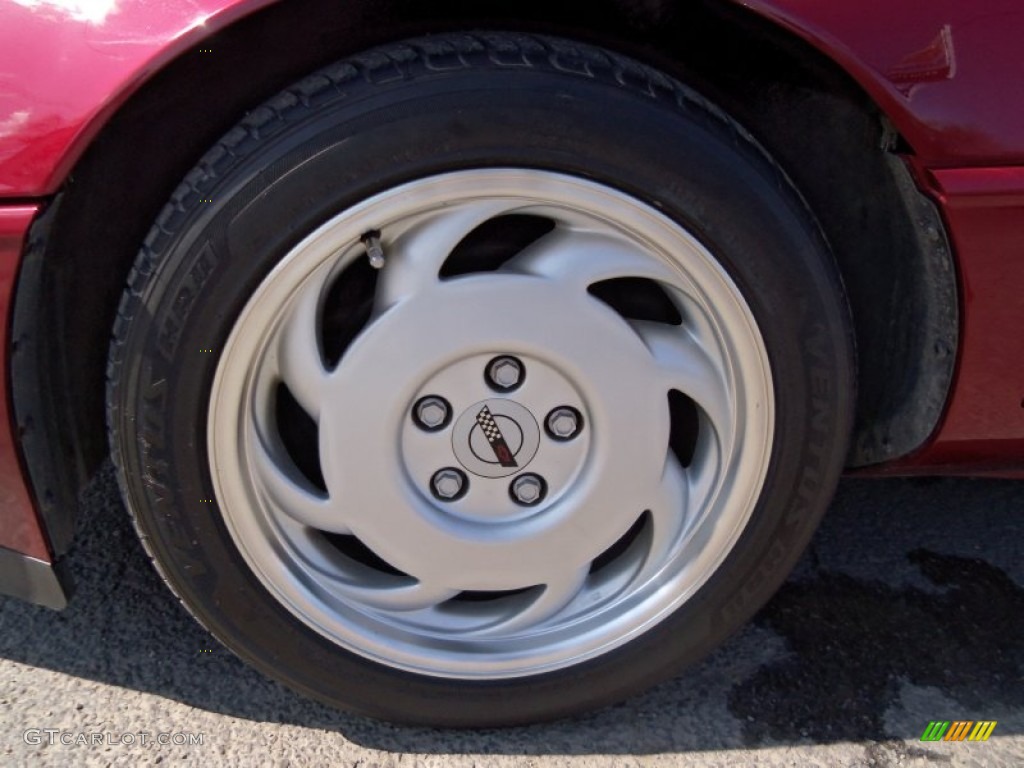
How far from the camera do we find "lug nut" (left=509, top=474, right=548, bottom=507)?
151 cm

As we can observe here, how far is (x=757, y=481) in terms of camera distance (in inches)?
59.7

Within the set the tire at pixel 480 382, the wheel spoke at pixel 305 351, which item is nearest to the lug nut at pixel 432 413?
the tire at pixel 480 382

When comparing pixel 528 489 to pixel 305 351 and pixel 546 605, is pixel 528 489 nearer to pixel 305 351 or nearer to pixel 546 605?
pixel 546 605

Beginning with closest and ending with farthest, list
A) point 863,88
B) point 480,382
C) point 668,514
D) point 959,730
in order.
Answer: point 863,88 < point 480,382 < point 668,514 < point 959,730

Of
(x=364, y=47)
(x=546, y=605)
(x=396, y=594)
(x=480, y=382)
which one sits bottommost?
(x=396, y=594)

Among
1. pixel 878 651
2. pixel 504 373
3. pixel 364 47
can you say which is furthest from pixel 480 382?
pixel 878 651

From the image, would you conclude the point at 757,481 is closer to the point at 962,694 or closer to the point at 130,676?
the point at 962,694

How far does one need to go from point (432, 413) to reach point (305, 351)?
0.65 feet

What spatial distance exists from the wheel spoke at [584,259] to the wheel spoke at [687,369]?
0.36ft

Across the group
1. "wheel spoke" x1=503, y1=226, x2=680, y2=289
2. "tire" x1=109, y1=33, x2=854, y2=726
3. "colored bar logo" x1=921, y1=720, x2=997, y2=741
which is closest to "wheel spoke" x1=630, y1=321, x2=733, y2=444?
"tire" x1=109, y1=33, x2=854, y2=726

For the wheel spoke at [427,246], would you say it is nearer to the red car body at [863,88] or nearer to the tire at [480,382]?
the tire at [480,382]

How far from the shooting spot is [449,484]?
1.50 m

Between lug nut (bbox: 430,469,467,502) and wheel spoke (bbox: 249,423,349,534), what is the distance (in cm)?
15

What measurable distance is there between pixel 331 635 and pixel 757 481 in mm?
687
